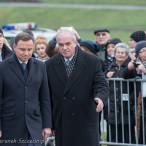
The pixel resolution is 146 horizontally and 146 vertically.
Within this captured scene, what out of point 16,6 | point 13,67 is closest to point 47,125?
point 13,67

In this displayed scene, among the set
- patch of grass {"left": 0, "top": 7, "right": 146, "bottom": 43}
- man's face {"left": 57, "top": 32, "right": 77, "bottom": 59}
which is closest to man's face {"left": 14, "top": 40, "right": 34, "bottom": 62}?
man's face {"left": 57, "top": 32, "right": 77, "bottom": 59}

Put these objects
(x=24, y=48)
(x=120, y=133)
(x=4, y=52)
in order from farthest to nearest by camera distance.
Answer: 1. (x=120, y=133)
2. (x=4, y=52)
3. (x=24, y=48)

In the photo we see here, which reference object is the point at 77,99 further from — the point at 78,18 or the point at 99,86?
the point at 78,18

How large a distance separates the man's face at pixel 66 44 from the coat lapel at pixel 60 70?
25 centimetres

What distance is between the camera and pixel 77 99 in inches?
247

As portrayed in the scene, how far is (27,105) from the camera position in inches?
224

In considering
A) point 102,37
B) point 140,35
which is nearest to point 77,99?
point 140,35

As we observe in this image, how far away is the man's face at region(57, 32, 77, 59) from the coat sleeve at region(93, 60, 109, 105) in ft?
1.32

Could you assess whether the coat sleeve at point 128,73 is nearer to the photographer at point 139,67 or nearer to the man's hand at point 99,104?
the photographer at point 139,67

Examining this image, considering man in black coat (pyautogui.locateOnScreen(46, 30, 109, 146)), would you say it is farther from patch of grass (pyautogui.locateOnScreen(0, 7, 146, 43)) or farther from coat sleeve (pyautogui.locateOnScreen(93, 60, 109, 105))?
patch of grass (pyautogui.locateOnScreen(0, 7, 146, 43))

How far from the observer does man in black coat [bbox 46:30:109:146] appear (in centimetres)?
627

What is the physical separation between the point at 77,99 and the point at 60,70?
0.45 meters

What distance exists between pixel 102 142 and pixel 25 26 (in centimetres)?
795

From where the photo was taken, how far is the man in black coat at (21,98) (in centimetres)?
565
